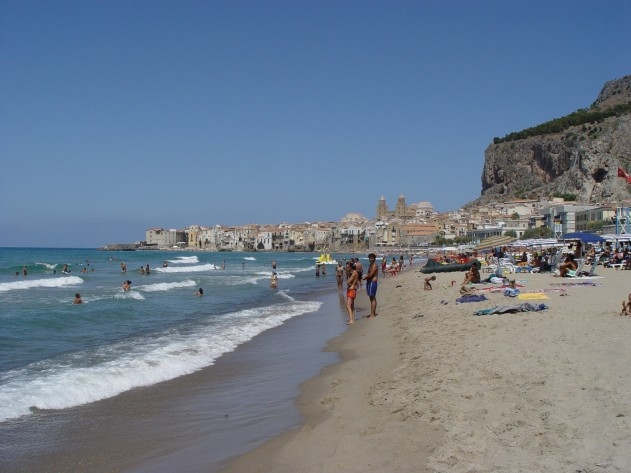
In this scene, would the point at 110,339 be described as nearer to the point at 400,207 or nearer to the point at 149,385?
the point at 149,385

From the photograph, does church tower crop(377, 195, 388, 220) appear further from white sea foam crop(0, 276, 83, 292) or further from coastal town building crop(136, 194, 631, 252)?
white sea foam crop(0, 276, 83, 292)

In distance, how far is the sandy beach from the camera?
4043 millimetres

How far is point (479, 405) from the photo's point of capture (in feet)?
16.8

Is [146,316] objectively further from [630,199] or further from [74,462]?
[630,199]

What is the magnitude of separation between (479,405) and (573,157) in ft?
383

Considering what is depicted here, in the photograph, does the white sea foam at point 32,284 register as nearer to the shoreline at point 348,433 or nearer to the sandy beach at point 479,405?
the sandy beach at point 479,405

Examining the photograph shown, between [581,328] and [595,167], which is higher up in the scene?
[595,167]

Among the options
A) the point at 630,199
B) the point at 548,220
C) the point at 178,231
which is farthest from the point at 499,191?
the point at 178,231

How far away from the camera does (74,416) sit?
6547 millimetres

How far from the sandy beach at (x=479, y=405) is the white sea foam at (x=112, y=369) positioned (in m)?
2.50

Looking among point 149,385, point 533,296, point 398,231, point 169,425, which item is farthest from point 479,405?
point 398,231

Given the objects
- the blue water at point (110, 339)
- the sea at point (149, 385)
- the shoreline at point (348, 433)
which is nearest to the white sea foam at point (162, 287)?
the blue water at point (110, 339)

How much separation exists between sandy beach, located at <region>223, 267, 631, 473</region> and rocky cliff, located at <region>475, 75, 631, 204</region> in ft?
318

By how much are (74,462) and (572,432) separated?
4.08 meters
